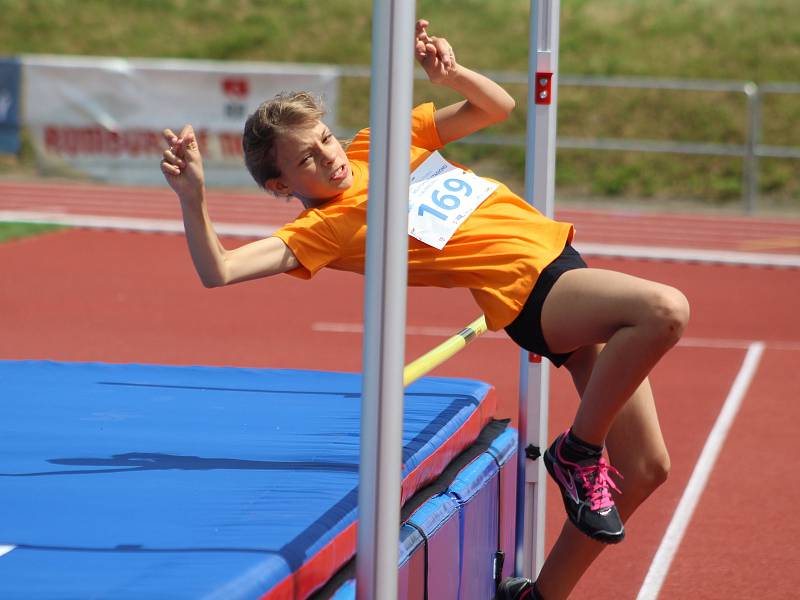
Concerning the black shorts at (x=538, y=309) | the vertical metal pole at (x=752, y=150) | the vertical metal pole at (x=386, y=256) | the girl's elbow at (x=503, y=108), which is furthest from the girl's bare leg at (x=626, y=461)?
the vertical metal pole at (x=752, y=150)

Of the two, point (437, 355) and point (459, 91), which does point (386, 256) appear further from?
point (459, 91)

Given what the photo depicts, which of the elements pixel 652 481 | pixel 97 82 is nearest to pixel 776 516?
pixel 652 481

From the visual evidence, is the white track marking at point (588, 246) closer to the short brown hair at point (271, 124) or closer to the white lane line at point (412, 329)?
the white lane line at point (412, 329)

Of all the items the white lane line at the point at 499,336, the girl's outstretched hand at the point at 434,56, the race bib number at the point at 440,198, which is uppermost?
the girl's outstretched hand at the point at 434,56

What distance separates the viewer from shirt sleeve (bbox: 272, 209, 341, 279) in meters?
2.73

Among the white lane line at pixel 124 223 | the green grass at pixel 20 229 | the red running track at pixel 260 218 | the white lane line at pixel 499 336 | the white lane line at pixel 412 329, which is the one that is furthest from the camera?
the red running track at pixel 260 218

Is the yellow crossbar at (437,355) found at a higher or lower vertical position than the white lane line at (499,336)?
higher

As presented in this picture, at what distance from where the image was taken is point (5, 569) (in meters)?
2.07

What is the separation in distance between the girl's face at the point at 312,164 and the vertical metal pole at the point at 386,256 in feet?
2.48

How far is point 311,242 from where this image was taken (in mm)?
2744

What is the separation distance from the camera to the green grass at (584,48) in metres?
16.4

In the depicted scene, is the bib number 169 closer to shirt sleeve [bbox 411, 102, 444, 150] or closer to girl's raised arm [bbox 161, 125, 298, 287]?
shirt sleeve [bbox 411, 102, 444, 150]

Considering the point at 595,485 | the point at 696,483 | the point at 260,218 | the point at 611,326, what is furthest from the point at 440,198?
the point at 260,218

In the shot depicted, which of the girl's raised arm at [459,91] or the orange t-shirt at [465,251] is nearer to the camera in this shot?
the orange t-shirt at [465,251]
